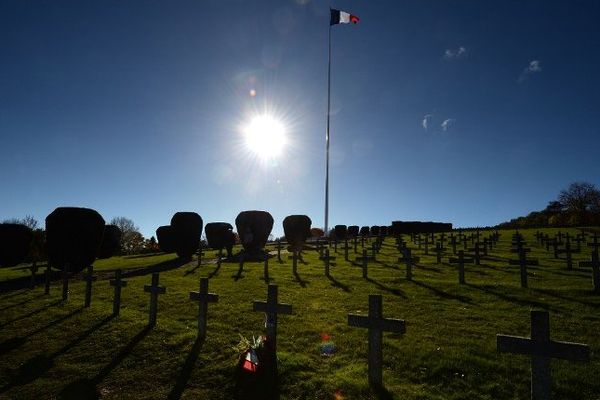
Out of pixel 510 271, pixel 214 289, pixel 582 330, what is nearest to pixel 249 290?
pixel 214 289

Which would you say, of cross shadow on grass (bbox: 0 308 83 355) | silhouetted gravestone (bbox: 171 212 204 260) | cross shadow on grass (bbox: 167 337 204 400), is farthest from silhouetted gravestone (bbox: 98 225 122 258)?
cross shadow on grass (bbox: 167 337 204 400)

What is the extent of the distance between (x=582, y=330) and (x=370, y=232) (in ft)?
184

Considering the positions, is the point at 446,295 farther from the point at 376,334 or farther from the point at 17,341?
the point at 17,341

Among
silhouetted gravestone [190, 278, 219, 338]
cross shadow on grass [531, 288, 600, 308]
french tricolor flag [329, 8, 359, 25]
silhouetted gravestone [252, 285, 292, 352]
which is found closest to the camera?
silhouetted gravestone [252, 285, 292, 352]

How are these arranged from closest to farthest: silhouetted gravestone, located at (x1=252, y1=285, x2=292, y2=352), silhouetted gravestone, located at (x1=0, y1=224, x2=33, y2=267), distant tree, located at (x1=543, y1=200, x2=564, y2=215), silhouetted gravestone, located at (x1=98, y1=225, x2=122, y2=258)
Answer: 1. silhouetted gravestone, located at (x1=252, y1=285, x2=292, y2=352)
2. silhouetted gravestone, located at (x1=0, y1=224, x2=33, y2=267)
3. silhouetted gravestone, located at (x1=98, y1=225, x2=122, y2=258)
4. distant tree, located at (x1=543, y1=200, x2=564, y2=215)

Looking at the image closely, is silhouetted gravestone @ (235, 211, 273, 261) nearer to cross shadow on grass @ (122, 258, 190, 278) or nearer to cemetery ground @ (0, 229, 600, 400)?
cross shadow on grass @ (122, 258, 190, 278)

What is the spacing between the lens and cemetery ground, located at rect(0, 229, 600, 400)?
21.9 ft

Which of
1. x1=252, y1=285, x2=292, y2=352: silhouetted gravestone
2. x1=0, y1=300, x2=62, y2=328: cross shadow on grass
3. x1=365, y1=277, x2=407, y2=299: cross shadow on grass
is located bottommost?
x1=0, y1=300, x2=62, y2=328: cross shadow on grass

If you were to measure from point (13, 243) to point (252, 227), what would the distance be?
17.6m

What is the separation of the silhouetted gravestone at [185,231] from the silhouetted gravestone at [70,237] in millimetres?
10030

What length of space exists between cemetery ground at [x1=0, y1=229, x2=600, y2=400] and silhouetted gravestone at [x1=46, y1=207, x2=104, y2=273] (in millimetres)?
6518

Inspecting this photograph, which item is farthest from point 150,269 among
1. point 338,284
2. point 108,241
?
point 338,284

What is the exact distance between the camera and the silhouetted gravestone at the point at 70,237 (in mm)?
22469

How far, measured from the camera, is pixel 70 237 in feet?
73.8
